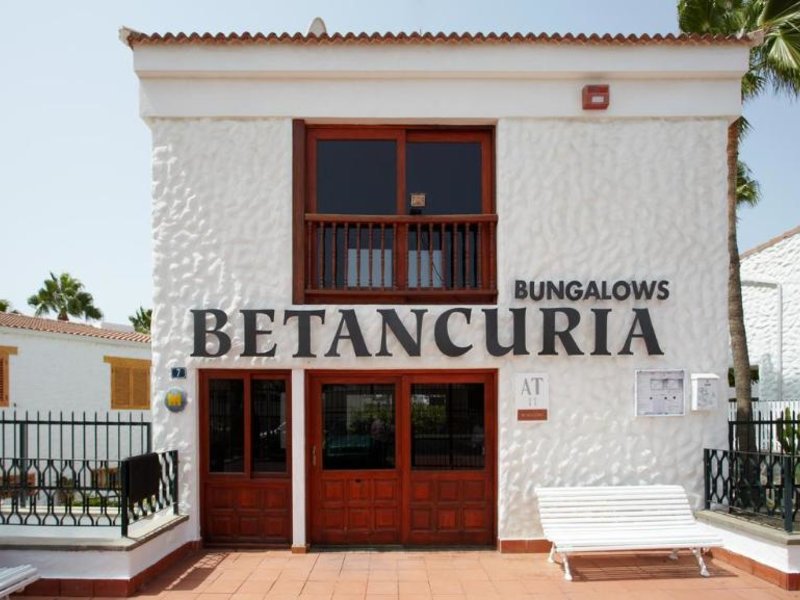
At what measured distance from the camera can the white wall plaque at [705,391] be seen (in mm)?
7633

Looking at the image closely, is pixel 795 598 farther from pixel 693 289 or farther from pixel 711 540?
pixel 693 289

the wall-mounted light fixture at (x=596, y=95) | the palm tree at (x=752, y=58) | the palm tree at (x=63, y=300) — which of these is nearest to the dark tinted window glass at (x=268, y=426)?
the wall-mounted light fixture at (x=596, y=95)

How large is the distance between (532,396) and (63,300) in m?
32.4

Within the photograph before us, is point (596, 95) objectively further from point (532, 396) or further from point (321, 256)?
point (321, 256)

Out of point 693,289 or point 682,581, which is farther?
point 693,289

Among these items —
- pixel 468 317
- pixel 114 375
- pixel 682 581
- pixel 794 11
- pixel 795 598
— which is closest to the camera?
pixel 795 598

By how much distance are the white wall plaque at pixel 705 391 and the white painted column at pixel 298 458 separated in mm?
4798

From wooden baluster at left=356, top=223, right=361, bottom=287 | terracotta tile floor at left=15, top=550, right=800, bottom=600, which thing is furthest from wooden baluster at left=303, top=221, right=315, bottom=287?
terracotta tile floor at left=15, top=550, right=800, bottom=600

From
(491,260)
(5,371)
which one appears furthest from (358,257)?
(5,371)

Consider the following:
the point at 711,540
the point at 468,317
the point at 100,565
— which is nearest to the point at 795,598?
the point at 711,540

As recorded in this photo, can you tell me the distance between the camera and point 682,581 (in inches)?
266

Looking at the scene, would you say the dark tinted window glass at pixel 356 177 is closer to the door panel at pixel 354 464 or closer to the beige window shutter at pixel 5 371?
the door panel at pixel 354 464

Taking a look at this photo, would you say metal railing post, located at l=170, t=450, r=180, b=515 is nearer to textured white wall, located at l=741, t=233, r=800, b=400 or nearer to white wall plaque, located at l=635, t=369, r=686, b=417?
white wall plaque, located at l=635, t=369, r=686, b=417

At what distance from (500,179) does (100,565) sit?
6.21 metres
